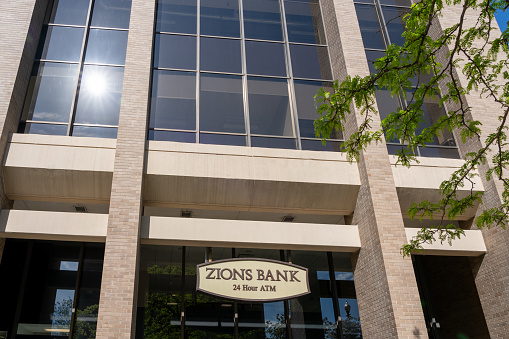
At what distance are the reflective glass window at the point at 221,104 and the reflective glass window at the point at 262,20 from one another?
204 cm

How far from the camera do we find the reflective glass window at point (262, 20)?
45.4ft

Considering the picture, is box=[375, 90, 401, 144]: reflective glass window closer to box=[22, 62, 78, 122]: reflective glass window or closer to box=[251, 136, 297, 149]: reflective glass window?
box=[251, 136, 297, 149]: reflective glass window

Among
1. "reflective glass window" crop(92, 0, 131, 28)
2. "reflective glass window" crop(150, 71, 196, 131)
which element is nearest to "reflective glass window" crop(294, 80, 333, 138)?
"reflective glass window" crop(150, 71, 196, 131)

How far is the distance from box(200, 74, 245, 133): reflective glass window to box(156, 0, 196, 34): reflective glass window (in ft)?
6.64

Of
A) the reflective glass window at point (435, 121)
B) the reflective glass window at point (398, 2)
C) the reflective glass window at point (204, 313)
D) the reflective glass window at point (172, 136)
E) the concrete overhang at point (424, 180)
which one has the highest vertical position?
the reflective glass window at point (398, 2)

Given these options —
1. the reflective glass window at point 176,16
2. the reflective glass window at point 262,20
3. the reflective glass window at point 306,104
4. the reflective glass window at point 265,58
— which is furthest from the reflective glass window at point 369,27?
the reflective glass window at point 176,16

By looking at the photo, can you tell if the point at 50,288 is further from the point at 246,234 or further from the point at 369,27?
the point at 369,27

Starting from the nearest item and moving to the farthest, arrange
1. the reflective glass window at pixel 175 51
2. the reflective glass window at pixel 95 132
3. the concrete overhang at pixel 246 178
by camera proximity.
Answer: the concrete overhang at pixel 246 178 < the reflective glass window at pixel 95 132 < the reflective glass window at pixel 175 51

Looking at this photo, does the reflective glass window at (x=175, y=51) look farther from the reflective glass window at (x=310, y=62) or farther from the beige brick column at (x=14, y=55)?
the beige brick column at (x=14, y=55)

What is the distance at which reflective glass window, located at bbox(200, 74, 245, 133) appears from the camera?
11.9 metres

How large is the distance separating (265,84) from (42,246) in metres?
7.90

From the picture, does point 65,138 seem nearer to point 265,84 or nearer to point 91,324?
point 91,324

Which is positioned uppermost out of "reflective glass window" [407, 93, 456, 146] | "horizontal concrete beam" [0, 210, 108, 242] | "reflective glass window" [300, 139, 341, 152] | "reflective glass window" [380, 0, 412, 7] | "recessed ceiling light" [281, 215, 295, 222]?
"reflective glass window" [380, 0, 412, 7]

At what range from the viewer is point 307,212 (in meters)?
11.7
